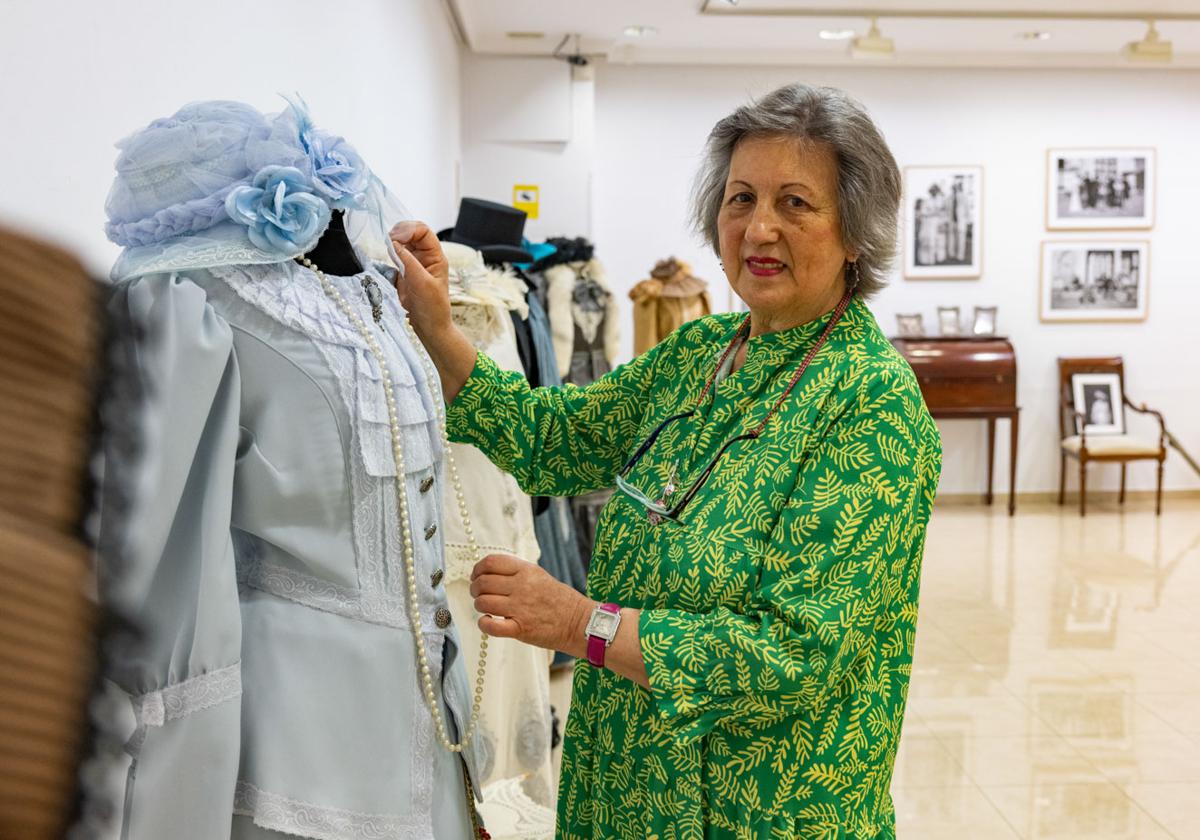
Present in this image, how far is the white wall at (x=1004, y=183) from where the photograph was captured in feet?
27.5

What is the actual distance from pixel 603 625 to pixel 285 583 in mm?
479

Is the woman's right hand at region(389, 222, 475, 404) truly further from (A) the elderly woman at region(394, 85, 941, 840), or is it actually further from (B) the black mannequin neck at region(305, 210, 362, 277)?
(B) the black mannequin neck at region(305, 210, 362, 277)

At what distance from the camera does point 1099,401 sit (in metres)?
8.48

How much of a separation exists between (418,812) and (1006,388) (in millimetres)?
7719

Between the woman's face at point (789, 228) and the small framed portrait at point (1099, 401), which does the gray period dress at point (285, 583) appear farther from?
the small framed portrait at point (1099, 401)

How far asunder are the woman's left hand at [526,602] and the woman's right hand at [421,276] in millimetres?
363

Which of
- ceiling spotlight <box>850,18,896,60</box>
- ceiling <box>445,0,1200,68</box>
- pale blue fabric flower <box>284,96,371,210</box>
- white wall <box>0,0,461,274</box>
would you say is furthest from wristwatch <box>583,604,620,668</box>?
ceiling spotlight <box>850,18,896,60</box>

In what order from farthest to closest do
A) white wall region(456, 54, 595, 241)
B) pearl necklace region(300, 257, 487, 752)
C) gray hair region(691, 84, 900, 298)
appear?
white wall region(456, 54, 595, 241) → gray hair region(691, 84, 900, 298) → pearl necklace region(300, 257, 487, 752)

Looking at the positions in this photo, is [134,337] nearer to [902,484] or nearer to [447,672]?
[447,672]

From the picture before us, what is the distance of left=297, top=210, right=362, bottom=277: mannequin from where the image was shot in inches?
46.4

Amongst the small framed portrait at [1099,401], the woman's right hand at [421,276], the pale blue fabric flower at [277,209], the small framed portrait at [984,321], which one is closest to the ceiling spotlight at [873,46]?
the small framed portrait at [984,321]

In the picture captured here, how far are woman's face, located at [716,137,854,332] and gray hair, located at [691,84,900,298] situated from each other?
0.5 inches

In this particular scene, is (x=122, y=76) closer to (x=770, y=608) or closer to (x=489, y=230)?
(x=770, y=608)

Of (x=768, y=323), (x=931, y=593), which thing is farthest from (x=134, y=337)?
(x=931, y=593)
